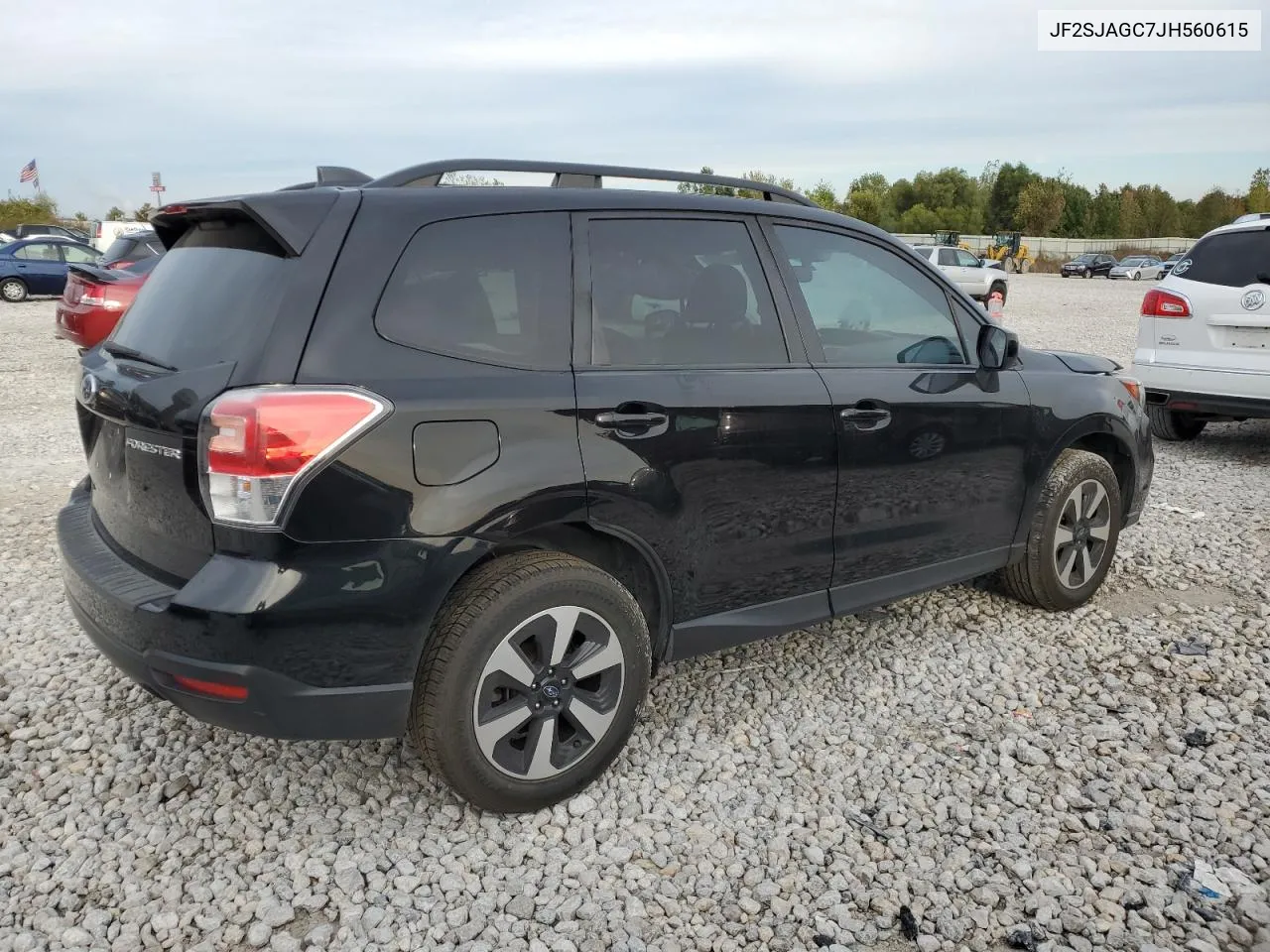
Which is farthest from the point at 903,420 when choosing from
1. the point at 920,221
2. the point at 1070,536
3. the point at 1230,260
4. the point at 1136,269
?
the point at 920,221

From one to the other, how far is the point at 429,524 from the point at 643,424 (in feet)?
2.35

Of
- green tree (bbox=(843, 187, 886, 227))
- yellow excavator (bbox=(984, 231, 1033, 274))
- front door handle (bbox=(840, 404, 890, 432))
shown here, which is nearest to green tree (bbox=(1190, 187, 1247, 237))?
green tree (bbox=(843, 187, 886, 227))

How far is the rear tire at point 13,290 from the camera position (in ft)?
76.9

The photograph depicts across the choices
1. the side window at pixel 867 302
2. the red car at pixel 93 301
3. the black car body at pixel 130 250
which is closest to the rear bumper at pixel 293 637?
the side window at pixel 867 302

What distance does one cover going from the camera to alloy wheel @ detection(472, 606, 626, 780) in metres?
2.77

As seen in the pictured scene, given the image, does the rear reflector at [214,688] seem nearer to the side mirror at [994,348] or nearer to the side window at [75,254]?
the side mirror at [994,348]

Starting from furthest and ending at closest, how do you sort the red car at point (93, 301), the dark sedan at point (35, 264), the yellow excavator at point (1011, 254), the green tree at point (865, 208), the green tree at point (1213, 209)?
1. the green tree at point (1213, 209)
2. the green tree at point (865, 208)
3. the yellow excavator at point (1011, 254)
4. the dark sedan at point (35, 264)
5. the red car at point (93, 301)

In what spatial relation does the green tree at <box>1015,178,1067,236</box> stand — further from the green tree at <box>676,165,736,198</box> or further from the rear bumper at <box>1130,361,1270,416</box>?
the green tree at <box>676,165,736,198</box>

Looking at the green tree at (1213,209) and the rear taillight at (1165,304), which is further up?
A: the green tree at (1213,209)

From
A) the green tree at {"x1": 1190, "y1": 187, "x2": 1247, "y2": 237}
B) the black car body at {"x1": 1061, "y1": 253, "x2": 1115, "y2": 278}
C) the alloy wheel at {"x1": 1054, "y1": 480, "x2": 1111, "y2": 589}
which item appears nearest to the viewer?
the alloy wheel at {"x1": 1054, "y1": 480, "x2": 1111, "y2": 589}

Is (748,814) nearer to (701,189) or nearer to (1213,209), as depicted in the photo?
(701,189)

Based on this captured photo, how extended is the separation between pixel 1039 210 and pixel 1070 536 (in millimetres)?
90768

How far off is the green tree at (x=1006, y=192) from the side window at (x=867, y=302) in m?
99.8

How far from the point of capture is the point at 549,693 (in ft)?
9.40
